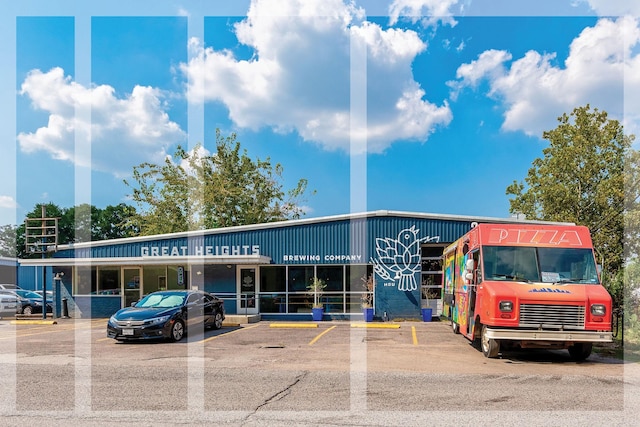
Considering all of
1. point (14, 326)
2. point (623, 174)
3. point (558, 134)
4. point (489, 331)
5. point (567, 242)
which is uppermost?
point (558, 134)

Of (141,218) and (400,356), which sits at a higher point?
(141,218)

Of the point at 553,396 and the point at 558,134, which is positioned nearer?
the point at 553,396

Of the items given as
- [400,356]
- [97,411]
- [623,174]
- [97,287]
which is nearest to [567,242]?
[400,356]

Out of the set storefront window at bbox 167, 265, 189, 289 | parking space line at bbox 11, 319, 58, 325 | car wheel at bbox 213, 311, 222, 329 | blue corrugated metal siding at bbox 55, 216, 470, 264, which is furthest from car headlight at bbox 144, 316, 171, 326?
parking space line at bbox 11, 319, 58, 325

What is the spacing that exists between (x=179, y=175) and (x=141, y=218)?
4.76 metres

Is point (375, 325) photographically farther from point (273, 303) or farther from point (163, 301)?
point (163, 301)

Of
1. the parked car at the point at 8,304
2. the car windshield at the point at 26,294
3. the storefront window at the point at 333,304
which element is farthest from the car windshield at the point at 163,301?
the car windshield at the point at 26,294

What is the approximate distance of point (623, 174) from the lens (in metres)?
31.4

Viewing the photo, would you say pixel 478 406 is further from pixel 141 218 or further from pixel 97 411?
pixel 141 218

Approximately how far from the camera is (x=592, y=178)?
3272 cm

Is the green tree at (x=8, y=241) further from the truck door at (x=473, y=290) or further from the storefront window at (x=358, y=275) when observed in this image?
the truck door at (x=473, y=290)

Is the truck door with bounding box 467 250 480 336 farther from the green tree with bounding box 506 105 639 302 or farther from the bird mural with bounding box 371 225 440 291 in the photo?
the green tree with bounding box 506 105 639 302

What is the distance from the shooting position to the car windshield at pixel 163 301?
16016mm

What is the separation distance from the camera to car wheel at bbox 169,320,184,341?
585 inches
